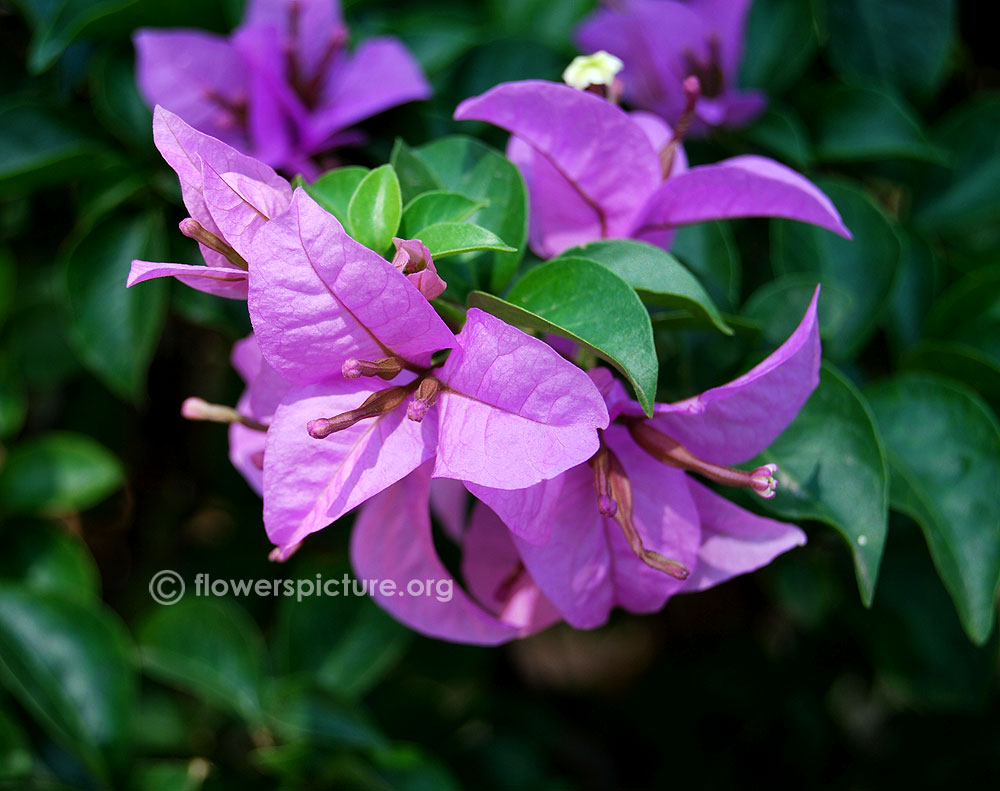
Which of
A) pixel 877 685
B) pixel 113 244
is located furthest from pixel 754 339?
pixel 877 685

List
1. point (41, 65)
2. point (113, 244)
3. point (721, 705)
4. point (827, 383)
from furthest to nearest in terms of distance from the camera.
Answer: point (721, 705) → point (113, 244) → point (41, 65) → point (827, 383)

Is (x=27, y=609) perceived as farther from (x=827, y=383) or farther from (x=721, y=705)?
(x=721, y=705)

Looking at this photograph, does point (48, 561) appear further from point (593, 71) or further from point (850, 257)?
point (850, 257)

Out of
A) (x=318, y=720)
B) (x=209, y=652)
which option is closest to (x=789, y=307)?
(x=318, y=720)

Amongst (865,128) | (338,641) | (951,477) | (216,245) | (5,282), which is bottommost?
(338,641)

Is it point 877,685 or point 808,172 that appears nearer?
point 808,172

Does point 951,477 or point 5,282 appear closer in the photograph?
point 951,477
